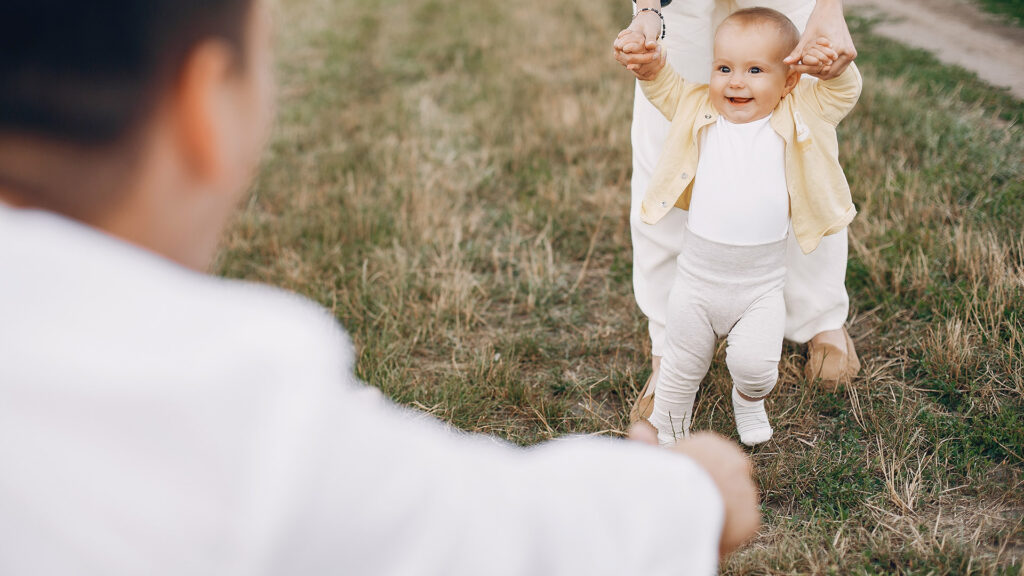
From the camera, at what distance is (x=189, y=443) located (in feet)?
2.50

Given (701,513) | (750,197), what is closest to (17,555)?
(701,513)

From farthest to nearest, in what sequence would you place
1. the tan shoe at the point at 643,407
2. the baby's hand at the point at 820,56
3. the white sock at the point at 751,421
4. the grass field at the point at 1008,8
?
1. the grass field at the point at 1008,8
2. the tan shoe at the point at 643,407
3. the white sock at the point at 751,421
4. the baby's hand at the point at 820,56

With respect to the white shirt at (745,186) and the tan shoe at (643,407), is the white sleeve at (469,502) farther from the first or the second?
the tan shoe at (643,407)

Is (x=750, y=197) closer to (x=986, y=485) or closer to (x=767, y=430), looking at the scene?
(x=767, y=430)

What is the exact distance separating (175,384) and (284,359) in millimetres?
97

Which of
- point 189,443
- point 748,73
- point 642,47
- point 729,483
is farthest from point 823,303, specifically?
point 189,443

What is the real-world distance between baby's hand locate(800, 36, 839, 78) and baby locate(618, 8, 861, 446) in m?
0.11

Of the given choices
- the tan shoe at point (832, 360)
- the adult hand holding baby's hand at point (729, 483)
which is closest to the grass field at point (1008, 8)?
the tan shoe at point (832, 360)

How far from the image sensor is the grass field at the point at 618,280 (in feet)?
7.33

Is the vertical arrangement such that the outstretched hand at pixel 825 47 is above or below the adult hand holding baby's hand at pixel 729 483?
above

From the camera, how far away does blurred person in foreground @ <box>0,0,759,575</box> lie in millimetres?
757

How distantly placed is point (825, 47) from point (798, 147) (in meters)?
0.28

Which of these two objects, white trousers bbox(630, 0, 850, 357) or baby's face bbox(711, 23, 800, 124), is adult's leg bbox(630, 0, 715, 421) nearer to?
white trousers bbox(630, 0, 850, 357)

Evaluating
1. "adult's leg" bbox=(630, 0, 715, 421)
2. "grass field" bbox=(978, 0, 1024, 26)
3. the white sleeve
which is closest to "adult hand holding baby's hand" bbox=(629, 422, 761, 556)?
the white sleeve
